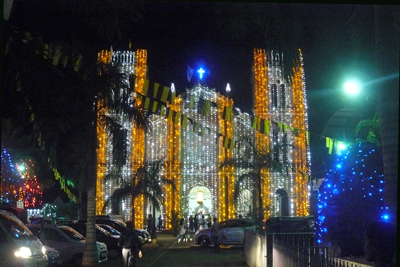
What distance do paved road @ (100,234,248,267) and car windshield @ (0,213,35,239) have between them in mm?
5690

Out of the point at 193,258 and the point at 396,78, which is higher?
the point at 396,78

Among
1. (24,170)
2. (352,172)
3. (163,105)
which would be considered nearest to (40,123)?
(352,172)

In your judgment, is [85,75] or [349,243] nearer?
[349,243]

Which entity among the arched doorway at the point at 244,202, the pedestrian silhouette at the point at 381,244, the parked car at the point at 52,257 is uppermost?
the arched doorway at the point at 244,202

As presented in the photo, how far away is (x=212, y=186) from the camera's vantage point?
4316cm

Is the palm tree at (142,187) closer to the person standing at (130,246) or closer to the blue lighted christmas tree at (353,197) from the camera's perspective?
the person standing at (130,246)

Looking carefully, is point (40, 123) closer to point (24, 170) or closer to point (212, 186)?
point (24, 170)

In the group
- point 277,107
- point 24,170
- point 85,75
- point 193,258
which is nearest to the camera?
point 85,75

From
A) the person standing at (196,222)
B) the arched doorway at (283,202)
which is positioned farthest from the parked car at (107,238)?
the arched doorway at (283,202)

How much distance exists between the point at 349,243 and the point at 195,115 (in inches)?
1205

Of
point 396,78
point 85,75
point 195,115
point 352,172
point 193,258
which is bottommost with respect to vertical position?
point 193,258

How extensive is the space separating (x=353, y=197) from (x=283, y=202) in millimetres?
29569

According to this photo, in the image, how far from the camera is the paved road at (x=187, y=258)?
19953mm

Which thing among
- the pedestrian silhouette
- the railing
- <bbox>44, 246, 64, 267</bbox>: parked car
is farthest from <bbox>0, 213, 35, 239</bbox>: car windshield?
the pedestrian silhouette
